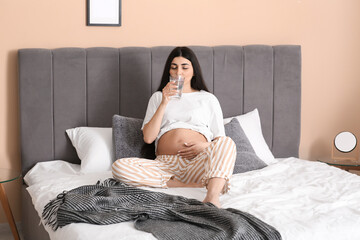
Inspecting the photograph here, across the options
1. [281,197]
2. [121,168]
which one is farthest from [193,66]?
[281,197]

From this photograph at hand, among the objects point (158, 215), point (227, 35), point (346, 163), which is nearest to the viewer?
point (158, 215)

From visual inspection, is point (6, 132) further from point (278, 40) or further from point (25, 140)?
point (278, 40)

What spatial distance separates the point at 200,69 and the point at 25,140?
1.15 m

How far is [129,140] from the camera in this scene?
316cm

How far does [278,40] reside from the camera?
3.85m

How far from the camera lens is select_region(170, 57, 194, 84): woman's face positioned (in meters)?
3.18

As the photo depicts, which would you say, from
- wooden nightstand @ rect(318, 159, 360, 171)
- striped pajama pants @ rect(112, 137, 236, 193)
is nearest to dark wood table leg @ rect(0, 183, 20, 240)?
striped pajama pants @ rect(112, 137, 236, 193)

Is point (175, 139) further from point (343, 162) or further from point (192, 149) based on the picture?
point (343, 162)

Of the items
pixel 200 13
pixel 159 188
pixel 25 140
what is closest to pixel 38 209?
pixel 159 188

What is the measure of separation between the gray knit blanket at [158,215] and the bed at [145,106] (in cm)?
13

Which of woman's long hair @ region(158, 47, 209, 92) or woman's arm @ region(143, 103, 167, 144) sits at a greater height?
woman's long hair @ region(158, 47, 209, 92)

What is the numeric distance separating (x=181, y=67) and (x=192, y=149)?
0.55m

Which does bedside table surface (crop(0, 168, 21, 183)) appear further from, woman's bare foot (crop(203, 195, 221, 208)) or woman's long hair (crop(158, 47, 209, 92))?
woman's bare foot (crop(203, 195, 221, 208))

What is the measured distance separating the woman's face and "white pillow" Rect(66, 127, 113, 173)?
55 centimetres
